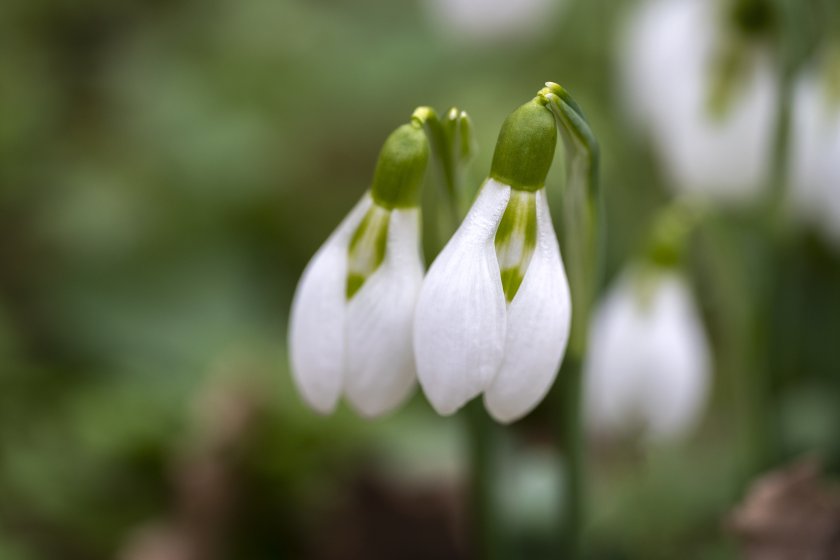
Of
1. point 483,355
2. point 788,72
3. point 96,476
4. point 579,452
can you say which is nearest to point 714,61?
point 788,72

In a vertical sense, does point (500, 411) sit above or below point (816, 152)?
below

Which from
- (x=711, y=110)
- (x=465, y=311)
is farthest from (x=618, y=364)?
(x=465, y=311)

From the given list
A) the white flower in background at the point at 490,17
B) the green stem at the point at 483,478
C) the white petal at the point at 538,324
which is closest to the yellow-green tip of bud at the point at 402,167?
the white petal at the point at 538,324

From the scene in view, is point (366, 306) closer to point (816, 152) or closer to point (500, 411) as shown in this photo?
point (500, 411)

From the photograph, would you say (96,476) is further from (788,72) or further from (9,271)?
(788,72)

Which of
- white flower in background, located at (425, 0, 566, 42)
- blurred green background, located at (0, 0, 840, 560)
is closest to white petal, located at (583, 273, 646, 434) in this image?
blurred green background, located at (0, 0, 840, 560)
